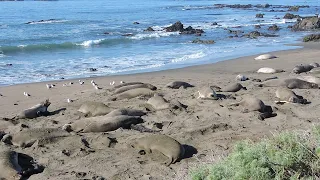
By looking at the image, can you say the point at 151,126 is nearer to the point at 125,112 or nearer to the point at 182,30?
the point at 125,112

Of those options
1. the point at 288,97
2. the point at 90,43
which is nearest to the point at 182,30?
the point at 90,43

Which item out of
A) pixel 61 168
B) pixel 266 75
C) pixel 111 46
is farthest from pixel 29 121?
pixel 111 46

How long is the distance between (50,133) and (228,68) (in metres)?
9.23

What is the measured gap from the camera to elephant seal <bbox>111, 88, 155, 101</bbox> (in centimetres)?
991

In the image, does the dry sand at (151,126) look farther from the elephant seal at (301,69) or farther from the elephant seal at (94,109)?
the elephant seal at (301,69)

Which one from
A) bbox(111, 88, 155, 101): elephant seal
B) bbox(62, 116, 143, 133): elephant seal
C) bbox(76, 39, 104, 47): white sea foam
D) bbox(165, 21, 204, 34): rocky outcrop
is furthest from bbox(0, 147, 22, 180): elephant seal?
bbox(165, 21, 204, 34): rocky outcrop

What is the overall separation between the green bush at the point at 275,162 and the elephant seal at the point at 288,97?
5068 mm

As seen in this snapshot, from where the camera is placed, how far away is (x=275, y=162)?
349cm

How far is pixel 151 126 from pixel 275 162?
4319 mm

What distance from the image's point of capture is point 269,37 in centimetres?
2603

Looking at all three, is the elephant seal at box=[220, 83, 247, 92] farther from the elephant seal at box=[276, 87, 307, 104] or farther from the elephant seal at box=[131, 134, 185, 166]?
the elephant seal at box=[131, 134, 185, 166]

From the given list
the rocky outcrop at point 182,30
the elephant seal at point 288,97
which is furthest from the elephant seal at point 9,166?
the rocky outcrop at point 182,30

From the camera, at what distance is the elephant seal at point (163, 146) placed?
603cm

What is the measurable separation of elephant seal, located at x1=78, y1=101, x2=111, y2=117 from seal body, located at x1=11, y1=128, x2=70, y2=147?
1.22 m
